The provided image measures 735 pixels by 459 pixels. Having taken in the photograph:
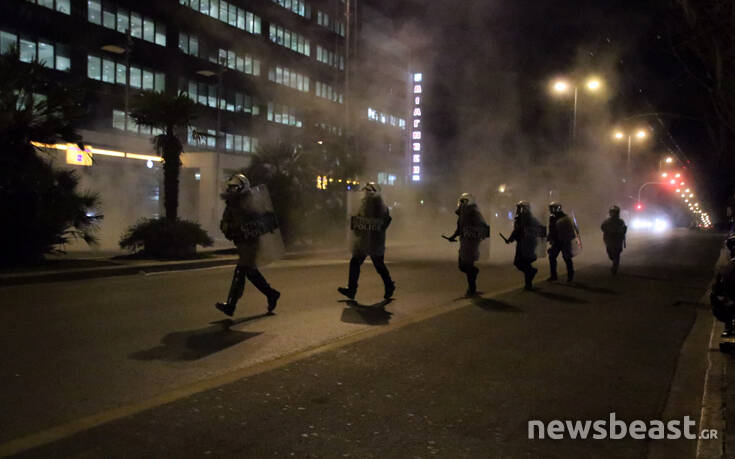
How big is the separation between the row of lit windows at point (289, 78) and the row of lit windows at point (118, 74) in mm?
8657

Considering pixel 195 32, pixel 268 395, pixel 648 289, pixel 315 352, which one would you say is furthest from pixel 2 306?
pixel 195 32

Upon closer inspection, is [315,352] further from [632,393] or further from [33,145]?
[33,145]

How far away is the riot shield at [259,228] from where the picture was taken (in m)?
5.39

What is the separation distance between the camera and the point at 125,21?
29.4m

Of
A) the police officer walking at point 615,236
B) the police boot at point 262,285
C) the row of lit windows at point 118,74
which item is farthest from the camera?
the row of lit windows at point 118,74

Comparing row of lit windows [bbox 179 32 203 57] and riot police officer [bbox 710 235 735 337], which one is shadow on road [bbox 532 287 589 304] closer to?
riot police officer [bbox 710 235 735 337]

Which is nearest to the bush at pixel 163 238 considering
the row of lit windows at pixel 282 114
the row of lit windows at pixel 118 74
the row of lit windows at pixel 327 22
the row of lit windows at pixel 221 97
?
the row of lit windows at pixel 118 74

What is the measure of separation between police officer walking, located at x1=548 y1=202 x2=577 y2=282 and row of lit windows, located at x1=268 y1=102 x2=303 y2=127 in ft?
101

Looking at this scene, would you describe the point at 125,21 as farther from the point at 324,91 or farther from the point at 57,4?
the point at 324,91

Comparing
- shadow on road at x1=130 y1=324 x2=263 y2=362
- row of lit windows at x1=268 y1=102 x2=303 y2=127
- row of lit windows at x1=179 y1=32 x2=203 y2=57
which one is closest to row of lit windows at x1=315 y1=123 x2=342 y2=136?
shadow on road at x1=130 y1=324 x2=263 y2=362

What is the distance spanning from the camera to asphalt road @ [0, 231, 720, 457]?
272 cm

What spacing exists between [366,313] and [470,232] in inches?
74.4

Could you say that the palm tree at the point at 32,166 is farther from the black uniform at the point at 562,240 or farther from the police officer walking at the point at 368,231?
the black uniform at the point at 562,240

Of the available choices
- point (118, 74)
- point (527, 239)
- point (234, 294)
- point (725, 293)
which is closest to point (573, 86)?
point (527, 239)
